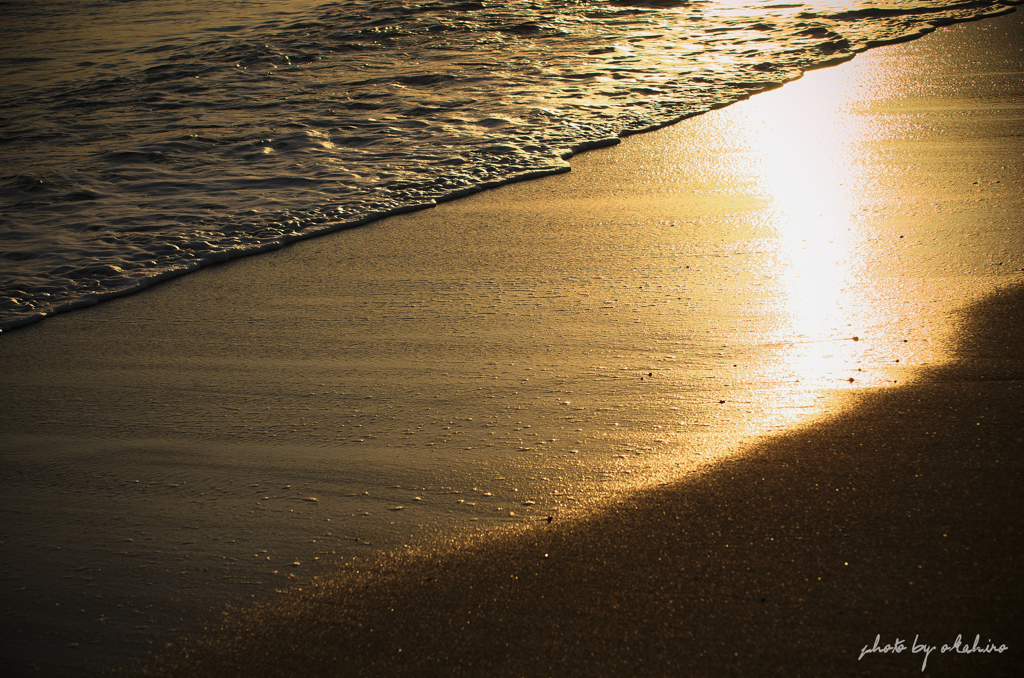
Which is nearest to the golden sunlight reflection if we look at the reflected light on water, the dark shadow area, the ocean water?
the reflected light on water

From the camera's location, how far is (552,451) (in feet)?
6.31

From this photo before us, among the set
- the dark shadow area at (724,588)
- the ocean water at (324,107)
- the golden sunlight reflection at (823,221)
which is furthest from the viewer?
the ocean water at (324,107)

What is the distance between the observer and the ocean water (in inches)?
155

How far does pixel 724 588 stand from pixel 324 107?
19.8ft

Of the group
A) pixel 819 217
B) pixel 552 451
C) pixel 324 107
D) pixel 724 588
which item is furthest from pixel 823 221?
pixel 324 107

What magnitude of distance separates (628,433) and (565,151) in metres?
3.11

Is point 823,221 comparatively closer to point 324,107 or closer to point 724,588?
point 724,588

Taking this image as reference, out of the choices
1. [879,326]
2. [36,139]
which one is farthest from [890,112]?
[36,139]

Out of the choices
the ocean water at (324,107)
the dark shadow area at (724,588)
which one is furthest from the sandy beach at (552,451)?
the ocean water at (324,107)

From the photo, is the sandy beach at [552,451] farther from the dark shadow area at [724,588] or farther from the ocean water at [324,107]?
the ocean water at [324,107]

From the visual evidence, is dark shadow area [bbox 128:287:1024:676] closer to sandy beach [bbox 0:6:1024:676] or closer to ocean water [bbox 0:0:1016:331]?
sandy beach [bbox 0:6:1024:676]

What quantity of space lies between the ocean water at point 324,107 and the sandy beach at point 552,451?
75 cm

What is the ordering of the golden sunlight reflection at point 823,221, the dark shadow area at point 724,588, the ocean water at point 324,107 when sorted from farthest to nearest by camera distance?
the ocean water at point 324,107 → the golden sunlight reflection at point 823,221 → the dark shadow area at point 724,588

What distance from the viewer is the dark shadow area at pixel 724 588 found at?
4.35 feet
